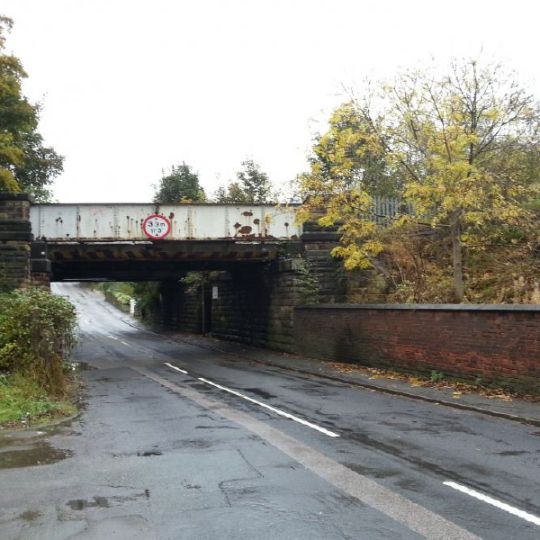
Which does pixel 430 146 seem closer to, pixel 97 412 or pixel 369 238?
pixel 369 238

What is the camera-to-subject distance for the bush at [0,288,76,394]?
41.2 feet

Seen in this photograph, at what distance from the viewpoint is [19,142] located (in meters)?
29.8

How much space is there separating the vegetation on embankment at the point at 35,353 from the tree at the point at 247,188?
2739 cm

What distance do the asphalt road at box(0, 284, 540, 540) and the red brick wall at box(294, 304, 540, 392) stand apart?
2088mm

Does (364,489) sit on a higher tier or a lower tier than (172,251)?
lower

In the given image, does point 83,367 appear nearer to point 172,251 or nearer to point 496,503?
point 172,251

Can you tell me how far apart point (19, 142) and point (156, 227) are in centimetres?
1076

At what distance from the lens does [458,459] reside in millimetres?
7508

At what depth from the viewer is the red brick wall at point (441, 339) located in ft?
40.6

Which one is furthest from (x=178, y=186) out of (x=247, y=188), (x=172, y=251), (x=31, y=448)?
(x=31, y=448)

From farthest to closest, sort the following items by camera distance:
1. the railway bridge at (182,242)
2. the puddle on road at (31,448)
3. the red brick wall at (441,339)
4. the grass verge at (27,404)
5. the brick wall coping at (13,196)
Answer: the railway bridge at (182,242) < the brick wall coping at (13,196) < the red brick wall at (441,339) < the grass verge at (27,404) < the puddle on road at (31,448)

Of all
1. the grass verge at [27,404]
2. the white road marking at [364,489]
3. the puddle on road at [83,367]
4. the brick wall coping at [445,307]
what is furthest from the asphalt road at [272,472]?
the puddle on road at [83,367]

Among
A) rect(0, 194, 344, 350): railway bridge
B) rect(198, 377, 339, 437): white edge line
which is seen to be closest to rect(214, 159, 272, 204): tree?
rect(0, 194, 344, 350): railway bridge

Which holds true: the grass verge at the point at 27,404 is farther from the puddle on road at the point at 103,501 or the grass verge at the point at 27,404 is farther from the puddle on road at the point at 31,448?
the puddle on road at the point at 103,501
